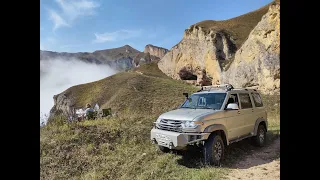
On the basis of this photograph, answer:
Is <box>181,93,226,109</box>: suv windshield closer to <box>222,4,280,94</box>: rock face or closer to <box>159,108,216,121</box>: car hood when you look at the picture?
<box>159,108,216,121</box>: car hood

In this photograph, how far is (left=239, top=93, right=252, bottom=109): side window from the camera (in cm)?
769

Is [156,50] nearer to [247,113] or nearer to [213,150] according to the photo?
[247,113]

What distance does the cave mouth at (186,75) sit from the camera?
48.0 metres

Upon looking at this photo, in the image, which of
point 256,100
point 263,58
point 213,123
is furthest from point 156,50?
point 213,123

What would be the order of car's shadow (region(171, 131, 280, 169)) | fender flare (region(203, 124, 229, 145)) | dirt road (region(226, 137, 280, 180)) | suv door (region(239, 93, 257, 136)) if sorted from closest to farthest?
dirt road (region(226, 137, 280, 180)) → fender flare (region(203, 124, 229, 145)) → car's shadow (region(171, 131, 280, 169)) → suv door (region(239, 93, 257, 136))

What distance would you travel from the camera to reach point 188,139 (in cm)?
591

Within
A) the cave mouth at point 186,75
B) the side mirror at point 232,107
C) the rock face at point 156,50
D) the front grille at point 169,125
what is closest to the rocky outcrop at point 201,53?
the cave mouth at point 186,75

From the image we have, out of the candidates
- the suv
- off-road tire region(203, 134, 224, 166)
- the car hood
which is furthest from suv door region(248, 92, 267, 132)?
the car hood

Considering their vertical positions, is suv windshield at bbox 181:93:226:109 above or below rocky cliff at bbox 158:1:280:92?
below

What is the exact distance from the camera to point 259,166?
247 inches
